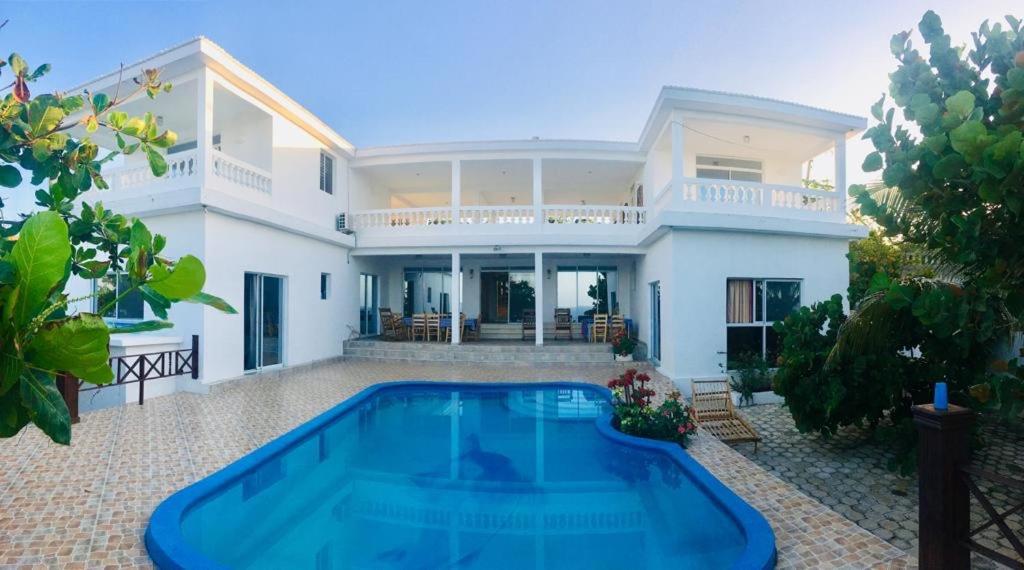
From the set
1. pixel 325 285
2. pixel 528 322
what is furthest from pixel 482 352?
pixel 325 285

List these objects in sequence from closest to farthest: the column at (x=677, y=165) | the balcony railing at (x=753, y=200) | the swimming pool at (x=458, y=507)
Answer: the swimming pool at (x=458, y=507) < the column at (x=677, y=165) < the balcony railing at (x=753, y=200)

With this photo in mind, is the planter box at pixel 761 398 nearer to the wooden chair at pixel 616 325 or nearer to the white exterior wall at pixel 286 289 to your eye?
the wooden chair at pixel 616 325

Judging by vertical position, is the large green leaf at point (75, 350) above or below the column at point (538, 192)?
below

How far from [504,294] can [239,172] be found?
9866 millimetres

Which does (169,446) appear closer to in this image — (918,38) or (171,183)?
(171,183)

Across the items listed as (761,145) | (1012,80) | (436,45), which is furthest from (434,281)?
(1012,80)

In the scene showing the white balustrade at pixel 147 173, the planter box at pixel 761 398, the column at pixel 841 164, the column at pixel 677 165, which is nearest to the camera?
the planter box at pixel 761 398

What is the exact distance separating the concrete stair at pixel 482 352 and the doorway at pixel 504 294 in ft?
12.0

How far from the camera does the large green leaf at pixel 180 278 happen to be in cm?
109

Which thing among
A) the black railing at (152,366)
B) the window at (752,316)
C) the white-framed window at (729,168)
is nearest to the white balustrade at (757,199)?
the window at (752,316)

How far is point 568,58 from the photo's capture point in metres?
13.3

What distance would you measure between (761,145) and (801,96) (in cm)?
139

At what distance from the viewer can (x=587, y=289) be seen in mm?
16828

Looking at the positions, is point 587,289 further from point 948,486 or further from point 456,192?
point 948,486
